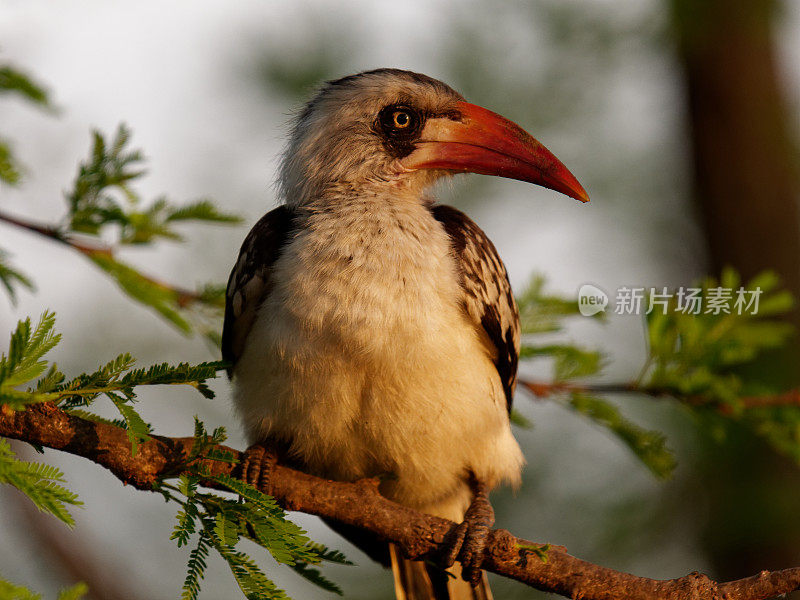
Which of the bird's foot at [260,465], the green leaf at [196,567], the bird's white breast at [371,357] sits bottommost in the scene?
the green leaf at [196,567]

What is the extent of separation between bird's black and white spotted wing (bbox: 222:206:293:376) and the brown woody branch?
2.44ft

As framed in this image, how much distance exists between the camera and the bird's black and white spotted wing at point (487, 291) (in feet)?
11.7

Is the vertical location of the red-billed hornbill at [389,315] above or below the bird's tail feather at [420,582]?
above

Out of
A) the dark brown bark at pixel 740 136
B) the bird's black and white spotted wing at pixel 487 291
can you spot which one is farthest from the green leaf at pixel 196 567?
the dark brown bark at pixel 740 136

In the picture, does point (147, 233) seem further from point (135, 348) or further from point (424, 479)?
point (135, 348)

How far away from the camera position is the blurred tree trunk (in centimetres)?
708

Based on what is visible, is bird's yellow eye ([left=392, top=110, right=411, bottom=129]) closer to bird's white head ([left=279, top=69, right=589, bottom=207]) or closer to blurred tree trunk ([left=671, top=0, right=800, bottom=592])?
bird's white head ([left=279, top=69, right=589, bottom=207])

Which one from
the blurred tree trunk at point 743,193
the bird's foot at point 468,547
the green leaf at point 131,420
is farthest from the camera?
the blurred tree trunk at point 743,193

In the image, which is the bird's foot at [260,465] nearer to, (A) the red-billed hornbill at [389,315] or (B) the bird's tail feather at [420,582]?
(A) the red-billed hornbill at [389,315]

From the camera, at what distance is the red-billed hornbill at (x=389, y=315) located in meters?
3.22

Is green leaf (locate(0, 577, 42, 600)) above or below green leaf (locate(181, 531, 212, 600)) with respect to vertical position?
below

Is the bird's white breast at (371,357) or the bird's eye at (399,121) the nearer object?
the bird's white breast at (371,357)

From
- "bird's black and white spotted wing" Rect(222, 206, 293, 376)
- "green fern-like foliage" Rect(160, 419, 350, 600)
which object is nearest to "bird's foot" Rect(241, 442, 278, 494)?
"bird's black and white spotted wing" Rect(222, 206, 293, 376)

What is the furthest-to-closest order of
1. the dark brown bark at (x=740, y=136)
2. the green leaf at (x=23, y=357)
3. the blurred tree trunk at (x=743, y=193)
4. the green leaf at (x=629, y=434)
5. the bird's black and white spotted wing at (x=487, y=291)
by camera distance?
the dark brown bark at (x=740, y=136) → the blurred tree trunk at (x=743, y=193) → the green leaf at (x=629, y=434) → the bird's black and white spotted wing at (x=487, y=291) → the green leaf at (x=23, y=357)
